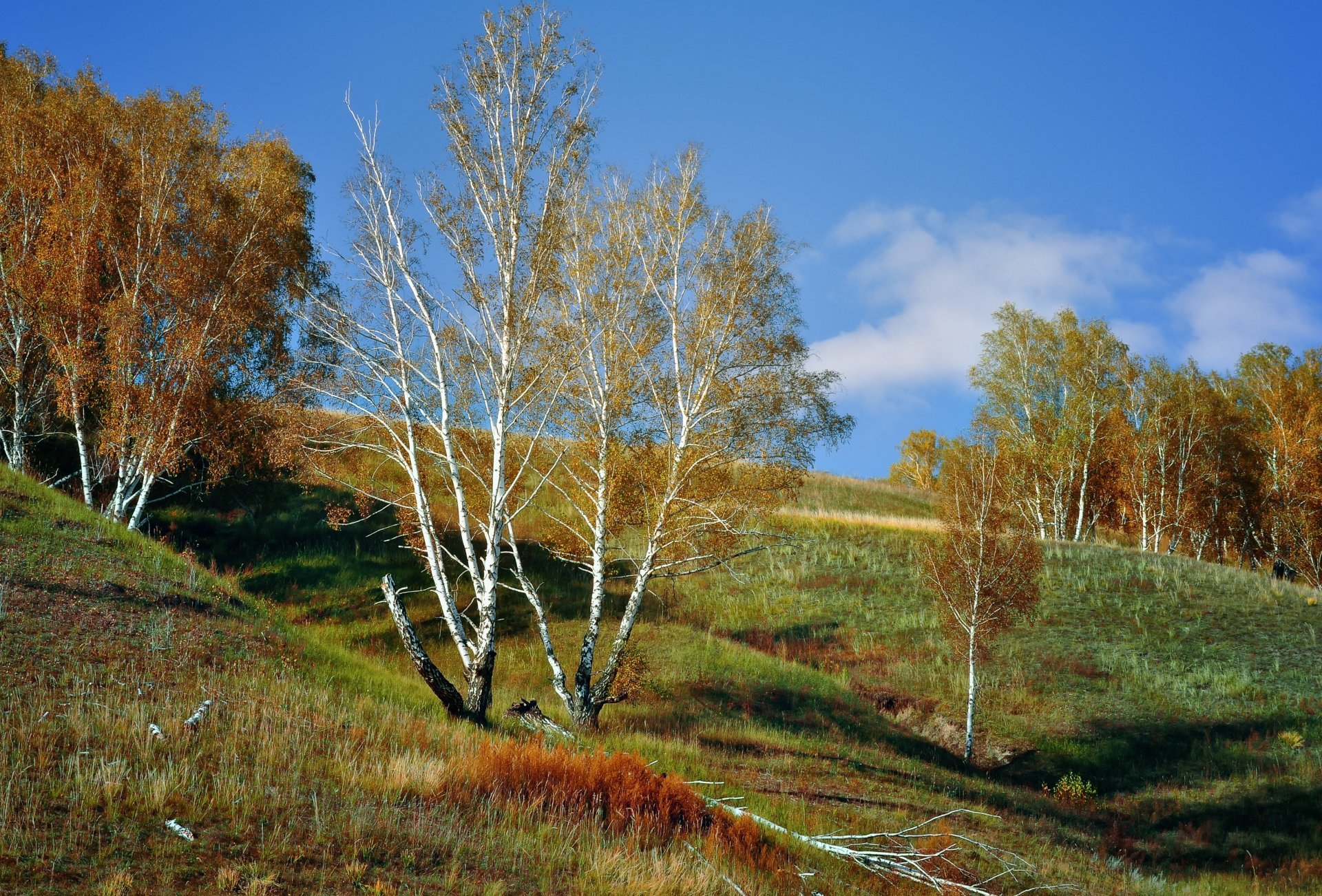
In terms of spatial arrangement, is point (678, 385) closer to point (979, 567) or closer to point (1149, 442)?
point (979, 567)

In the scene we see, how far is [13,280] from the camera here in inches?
859

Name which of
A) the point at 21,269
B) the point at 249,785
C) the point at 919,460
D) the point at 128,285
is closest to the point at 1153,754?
the point at 249,785

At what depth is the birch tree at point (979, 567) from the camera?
1991 centimetres

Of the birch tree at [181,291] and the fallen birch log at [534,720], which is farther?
the birch tree at [181,291]

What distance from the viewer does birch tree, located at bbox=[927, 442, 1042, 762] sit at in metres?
19.9

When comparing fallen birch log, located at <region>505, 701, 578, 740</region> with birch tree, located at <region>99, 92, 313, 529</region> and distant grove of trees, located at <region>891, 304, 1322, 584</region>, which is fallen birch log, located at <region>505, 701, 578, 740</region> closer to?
birch tree, located at <region>99, 92, 313, 529</region>

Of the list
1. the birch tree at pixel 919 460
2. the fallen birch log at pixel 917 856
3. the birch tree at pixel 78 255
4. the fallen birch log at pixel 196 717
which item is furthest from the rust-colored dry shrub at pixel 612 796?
the birch tree at pixel 919 460

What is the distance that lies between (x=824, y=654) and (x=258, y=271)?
22.4m

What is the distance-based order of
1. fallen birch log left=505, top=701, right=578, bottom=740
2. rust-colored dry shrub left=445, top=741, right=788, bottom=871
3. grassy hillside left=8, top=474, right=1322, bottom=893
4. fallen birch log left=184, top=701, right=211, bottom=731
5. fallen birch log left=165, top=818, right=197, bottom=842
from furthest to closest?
fallen birch log left=505, top=701, right=578, bottom=740, rust-colored dry shrub left=445, top=741, right=788, bottom=871, fallen birch log left=184, top=701, right=211, bottom=731, grassy hillside left=8, top=474, right=1322, bottom=893, fallen birch log left=165, top=818, right=197, bottom=842

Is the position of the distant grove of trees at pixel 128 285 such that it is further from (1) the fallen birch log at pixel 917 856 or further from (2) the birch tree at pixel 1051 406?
(2) the birch tree at pixel 1051 406

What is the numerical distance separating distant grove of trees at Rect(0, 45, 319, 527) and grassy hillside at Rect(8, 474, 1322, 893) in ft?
13.2

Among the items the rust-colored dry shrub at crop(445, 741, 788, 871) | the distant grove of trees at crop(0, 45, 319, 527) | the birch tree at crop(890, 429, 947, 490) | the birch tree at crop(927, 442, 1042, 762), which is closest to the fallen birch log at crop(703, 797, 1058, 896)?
the rust-colored dry shrub at crop(445, 741, 788, 871)

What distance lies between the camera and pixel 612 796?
8.80m

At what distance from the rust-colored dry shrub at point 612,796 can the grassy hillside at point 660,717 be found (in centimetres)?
18
